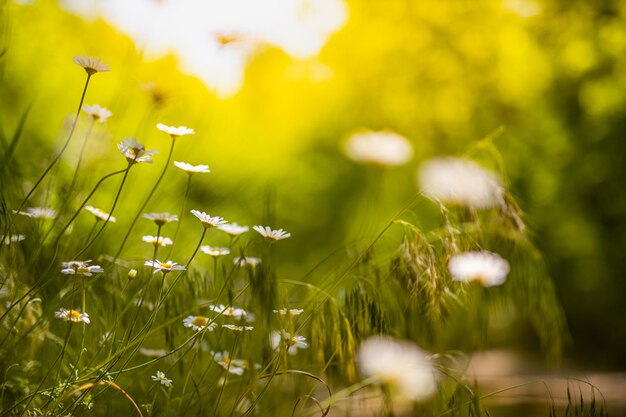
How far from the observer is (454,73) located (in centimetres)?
440

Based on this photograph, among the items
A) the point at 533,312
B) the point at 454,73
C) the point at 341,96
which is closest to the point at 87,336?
the point at 533,312

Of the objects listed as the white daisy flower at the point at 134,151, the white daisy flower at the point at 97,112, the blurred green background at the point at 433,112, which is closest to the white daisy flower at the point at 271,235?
the white daisy flower at the point at 134,151

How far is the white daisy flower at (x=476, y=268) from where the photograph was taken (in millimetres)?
950

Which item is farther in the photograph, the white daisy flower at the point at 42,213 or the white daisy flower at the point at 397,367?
the white daisy flower at the point at 42,213

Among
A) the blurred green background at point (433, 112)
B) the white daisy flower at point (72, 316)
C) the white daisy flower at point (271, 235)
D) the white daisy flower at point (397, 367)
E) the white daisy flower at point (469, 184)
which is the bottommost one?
the white daisy flower at point (397, 367)

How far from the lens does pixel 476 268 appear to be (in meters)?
Result: 0.96

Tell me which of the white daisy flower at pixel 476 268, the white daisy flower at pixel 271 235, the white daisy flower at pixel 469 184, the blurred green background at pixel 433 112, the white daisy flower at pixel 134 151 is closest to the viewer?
the white daisy flower at pixel 134 151

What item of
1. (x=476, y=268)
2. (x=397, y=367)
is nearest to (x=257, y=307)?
(x=397, y=367)

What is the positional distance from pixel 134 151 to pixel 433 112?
3.85 meters

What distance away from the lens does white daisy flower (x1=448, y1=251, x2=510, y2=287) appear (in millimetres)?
950

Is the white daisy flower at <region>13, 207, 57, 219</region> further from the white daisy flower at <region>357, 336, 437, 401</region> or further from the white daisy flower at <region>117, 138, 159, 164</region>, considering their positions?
the white daisy flower at <region>357, 336, 437, 401</region>

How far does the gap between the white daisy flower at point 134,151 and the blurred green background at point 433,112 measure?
5.65 feet

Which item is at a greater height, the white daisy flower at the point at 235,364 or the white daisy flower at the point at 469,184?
the white daisy flower at the point at 469,184

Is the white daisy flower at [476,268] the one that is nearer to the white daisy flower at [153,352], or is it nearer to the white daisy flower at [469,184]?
the white daisy flower at [469,184]
